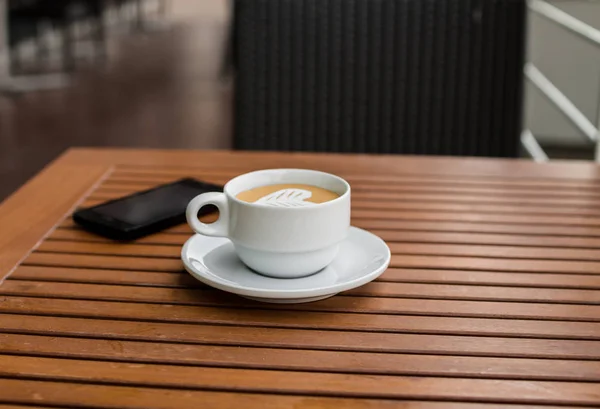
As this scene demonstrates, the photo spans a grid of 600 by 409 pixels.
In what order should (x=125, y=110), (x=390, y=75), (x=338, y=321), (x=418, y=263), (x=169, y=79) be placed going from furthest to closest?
(x=169, y=79) < (x=125, y=110) < (x=390, y=75) < (x=418, y=263) < (x=338, y=321)

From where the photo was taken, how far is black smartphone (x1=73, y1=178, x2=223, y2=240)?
82 centimetres

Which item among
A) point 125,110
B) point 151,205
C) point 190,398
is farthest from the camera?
point 125,110

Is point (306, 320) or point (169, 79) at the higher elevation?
point (306, 320)

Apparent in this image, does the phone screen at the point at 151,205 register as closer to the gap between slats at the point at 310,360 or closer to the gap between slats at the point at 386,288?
the gap between slats at the point at 386,288

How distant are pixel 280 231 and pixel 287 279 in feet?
0.16

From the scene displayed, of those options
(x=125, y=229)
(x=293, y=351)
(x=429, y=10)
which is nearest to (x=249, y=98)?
(x=429, y=10)

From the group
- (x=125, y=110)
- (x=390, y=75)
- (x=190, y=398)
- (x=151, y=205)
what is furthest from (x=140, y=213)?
(x=125, y=110)

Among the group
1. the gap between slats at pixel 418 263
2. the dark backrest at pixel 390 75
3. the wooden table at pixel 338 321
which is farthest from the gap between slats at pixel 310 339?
the dark backrest at pixel 390 75

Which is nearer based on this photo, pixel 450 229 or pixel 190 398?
pixel 190 398

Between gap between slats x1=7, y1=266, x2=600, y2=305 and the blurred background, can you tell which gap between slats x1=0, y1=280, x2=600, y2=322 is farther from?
the blurred background

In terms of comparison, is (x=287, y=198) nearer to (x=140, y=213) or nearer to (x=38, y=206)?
(x=140, y=213)

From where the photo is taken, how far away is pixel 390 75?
1.48m

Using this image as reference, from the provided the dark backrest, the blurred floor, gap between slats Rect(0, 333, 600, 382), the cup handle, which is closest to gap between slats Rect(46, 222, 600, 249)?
the cup handle

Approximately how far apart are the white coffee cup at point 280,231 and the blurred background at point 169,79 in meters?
0.78
